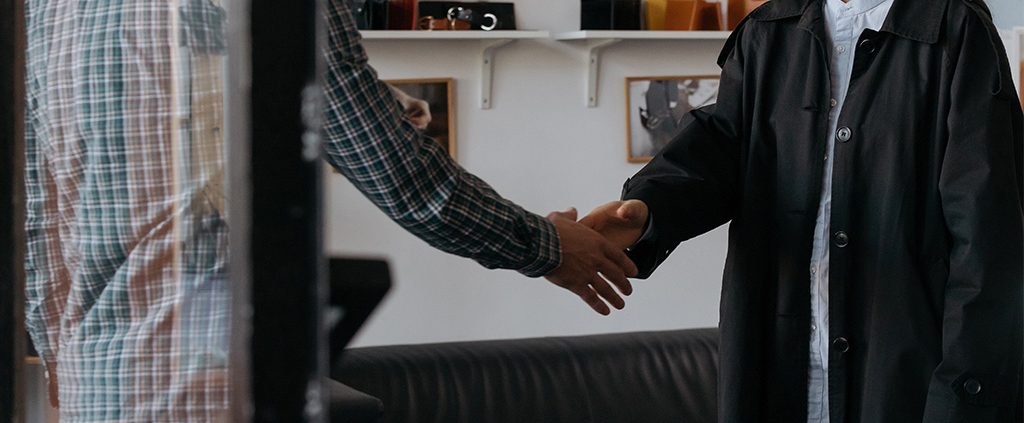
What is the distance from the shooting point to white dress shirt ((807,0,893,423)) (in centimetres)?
160

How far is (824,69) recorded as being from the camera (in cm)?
161

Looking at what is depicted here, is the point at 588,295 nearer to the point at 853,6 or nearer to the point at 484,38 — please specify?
the point at 853,6

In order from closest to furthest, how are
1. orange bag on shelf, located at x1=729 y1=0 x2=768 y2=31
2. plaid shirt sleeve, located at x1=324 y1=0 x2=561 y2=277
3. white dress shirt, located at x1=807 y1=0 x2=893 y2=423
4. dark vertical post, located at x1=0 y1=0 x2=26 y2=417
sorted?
dark vertical post, located at x1=0 y1=0 x2=26 y2=417, plaid shirt sleeve, located at x1=324 y1=0 x2=561 y2=277, white dress shirt, located at x1=807 y1=0 x2=893 y2=423, orange bag on shelf, located at x1=729 y1=0 x2=768 y2=31

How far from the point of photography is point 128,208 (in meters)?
0.60

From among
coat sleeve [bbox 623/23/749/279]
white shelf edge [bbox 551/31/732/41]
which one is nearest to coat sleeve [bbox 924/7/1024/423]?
coat sleeve [bbox 623/23/749/279]

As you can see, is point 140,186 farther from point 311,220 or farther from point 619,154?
point 619,154

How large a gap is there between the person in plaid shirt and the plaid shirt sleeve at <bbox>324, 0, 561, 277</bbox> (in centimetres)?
32

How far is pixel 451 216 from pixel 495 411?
152 cm

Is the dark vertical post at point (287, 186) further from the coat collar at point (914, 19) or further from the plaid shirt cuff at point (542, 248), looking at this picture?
the coat collar at point (914, 19)

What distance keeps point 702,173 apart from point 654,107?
2.03m

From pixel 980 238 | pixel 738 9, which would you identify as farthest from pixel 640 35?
pixel 980 238

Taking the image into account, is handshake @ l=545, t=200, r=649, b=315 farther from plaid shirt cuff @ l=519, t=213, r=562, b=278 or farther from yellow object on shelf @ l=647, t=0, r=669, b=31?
yellow object on shelf @ l=647, t=0, r=669, b=31

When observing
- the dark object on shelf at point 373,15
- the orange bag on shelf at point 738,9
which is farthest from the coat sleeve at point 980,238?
the orange bag on shelf at point 738,9

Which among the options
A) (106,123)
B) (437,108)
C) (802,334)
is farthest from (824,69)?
(437,108)
